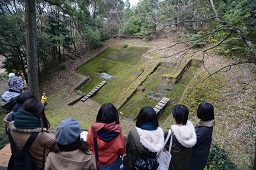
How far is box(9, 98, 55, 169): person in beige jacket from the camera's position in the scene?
190 cm

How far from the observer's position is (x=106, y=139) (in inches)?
81.4

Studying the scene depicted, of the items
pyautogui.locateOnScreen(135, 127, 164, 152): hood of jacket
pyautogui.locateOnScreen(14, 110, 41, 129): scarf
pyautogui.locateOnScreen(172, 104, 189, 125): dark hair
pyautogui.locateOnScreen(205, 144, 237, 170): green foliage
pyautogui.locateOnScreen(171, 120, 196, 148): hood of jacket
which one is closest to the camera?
pyautogui.locateOnScreen(14, 110, 41, 129): scarf

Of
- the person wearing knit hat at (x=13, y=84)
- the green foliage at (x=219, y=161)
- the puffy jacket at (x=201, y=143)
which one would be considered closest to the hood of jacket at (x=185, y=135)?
the puffy jacket at (x=201, y=143)

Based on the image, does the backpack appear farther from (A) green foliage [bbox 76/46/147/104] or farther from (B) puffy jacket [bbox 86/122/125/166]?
(A) green foliage [bbox 76/46/147/104]

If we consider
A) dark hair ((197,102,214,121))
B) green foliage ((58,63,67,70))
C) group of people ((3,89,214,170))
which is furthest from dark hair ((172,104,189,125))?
green foliage ((58,63,67,70))

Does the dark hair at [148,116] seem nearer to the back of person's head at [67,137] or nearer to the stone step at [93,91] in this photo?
the back of person's head at [67,137]

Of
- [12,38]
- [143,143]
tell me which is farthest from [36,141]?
[12,38]

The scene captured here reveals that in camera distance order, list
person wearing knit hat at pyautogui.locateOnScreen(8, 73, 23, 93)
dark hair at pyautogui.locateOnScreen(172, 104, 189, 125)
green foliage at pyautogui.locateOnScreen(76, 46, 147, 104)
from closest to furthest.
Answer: dark hair at pyautogui.locateOnScreen(172, 104, 189, 125) < person wearing knit hat at pyautogui.locateOnScreen(8, 73, 23, 93) < green foliage at pyautogui.locateOnScreen(76, 46, 147, 104)

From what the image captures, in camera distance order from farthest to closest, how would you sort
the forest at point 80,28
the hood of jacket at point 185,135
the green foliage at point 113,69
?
the green foliage at point 113,69 → the forest at point 80,28 → the hood of jacket at point 185,135

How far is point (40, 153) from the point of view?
1.99 m

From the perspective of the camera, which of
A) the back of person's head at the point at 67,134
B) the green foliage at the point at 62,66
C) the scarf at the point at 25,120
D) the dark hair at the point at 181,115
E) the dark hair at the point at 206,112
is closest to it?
the back of person's head at the point at 67,134

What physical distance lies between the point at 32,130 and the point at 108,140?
82cm

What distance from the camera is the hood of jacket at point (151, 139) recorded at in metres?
2.02

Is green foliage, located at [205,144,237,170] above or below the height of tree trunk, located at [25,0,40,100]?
below
